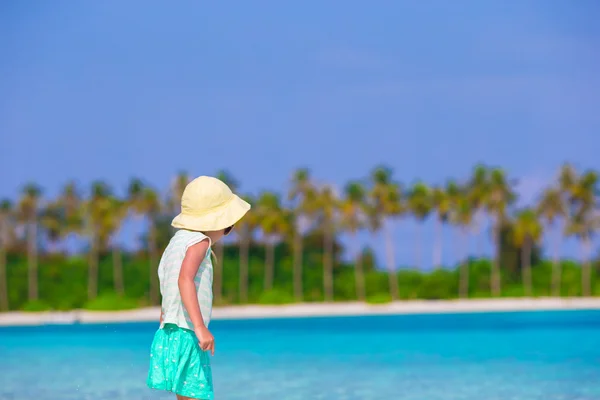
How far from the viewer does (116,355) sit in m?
21.5

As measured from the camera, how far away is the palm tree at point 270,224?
2064 inches

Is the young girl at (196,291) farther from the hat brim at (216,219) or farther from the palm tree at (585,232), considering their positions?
the palm tree at (585,232)

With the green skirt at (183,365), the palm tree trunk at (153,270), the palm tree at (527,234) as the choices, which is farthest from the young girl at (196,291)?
the palm tree at (527,234)

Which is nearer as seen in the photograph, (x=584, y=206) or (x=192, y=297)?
(x=192, y=297)

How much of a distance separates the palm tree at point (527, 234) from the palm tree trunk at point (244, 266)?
47.8ft

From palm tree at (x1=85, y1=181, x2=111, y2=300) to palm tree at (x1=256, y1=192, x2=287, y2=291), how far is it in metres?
7.81

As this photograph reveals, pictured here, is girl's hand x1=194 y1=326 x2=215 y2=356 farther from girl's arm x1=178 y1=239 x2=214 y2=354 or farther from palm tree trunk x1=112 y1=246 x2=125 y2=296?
palm tree trunk x1=112 y1=246 x2=125 y2=296

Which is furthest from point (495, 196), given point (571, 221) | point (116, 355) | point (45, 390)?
point (45, 390)

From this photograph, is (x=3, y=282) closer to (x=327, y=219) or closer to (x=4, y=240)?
(x=4, y=240)

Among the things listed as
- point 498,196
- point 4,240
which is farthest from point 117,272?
point 498,196

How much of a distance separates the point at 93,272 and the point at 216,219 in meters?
47.5

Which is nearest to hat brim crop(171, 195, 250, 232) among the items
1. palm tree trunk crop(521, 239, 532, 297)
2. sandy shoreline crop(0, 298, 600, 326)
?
sandy shoreline crop(0, 298, 600, 326)

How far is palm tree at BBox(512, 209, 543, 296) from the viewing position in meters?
54.9

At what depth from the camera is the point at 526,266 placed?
5556 centimetres
